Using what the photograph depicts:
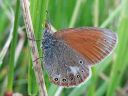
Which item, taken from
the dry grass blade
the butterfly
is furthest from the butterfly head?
the dry grass blade

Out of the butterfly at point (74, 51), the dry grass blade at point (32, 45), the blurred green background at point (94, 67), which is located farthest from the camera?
the blurred green background at point (94, 67)

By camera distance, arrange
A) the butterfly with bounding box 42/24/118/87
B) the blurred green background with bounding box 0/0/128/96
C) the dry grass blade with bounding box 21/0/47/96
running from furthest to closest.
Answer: the blurred green background with bounding box 0/0/128/96, the butterfly with bounding box 42/24/118/87, the dry grass blade with bounding box 21/0/47/96

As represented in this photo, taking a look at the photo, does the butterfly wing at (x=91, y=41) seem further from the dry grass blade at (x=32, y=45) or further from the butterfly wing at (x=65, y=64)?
the dry grass blade at (x=32, y=45)

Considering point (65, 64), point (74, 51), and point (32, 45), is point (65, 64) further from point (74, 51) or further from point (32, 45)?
point (32, 45)

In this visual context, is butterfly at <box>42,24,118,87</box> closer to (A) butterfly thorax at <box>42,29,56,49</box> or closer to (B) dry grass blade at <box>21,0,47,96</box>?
(A) butterfly thorax at <box>42,29,56,49</box>

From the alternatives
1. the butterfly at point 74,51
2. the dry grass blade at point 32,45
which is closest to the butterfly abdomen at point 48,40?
the butterfly at point 74,51

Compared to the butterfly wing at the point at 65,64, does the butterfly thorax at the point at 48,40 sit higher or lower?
higher

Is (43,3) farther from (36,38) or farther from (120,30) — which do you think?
(120,30)
